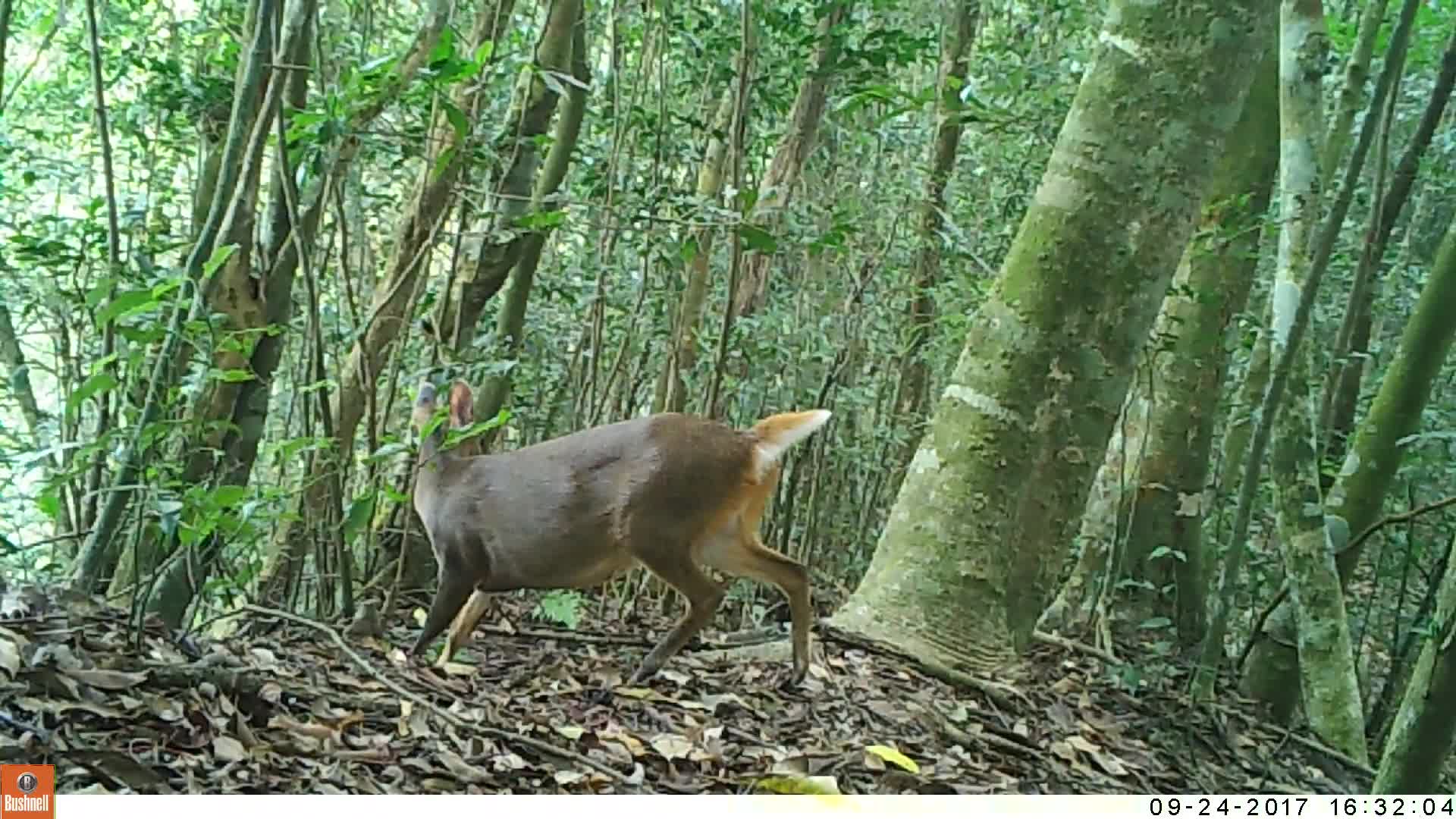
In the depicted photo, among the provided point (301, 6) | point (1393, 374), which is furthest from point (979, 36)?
point (301, 6)

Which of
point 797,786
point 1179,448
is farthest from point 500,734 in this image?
point 1179,448

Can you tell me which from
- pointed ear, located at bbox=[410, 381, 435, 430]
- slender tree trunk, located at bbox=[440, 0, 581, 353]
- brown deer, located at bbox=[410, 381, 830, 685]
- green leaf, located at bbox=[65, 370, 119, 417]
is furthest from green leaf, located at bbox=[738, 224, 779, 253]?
green leaf, located at bbox=[65, 370, 119, 417]

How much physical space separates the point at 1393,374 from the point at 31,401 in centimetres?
301

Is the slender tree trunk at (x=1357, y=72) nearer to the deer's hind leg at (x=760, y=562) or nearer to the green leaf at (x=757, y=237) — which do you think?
the green leaf at (x=757, y=237)

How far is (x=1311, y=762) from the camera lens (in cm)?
259

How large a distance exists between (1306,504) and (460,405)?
161 centimetres

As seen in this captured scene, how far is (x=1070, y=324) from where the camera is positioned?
256 centimetres

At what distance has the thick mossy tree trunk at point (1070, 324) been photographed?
254 cm

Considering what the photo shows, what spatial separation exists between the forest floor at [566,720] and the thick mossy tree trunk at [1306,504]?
11cm

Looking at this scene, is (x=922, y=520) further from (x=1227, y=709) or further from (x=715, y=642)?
(x=1227, y=709)

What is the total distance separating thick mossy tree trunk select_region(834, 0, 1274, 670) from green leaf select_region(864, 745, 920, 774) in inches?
17.3

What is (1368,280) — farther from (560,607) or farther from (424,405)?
(424,405)

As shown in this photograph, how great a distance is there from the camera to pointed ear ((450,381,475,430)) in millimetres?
2457

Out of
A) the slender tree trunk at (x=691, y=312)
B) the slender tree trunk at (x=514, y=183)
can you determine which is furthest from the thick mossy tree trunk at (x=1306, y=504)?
the slender tree trunk at (x=514, y=183)
